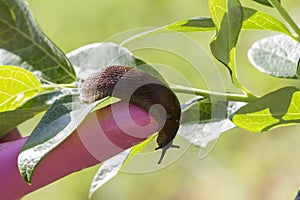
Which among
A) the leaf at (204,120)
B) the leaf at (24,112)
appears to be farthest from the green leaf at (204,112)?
the leaf at (24,112)

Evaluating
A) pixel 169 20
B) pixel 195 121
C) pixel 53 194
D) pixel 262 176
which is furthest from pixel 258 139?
pixel 195 121

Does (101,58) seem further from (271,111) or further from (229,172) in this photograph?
(229,172)

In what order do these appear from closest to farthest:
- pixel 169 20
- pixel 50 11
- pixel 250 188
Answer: pixel 250 188 < pixel 169 20 < pixel 50 11

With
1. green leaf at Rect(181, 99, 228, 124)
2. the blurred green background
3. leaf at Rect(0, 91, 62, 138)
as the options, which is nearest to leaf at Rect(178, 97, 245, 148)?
green leaf at Rect(181, 99, 228, 124)

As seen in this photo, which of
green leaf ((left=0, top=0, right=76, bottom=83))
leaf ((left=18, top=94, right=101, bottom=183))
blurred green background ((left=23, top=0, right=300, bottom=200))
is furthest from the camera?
blurred green background ((left=23, top=0, right=300, bottom=200))

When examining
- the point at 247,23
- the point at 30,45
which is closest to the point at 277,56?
the point at 247,23

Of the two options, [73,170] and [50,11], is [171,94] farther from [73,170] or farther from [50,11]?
[50,11]

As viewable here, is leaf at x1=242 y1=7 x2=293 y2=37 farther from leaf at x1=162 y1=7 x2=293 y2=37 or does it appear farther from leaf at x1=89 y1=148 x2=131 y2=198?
leaf at x1=89 y1=148 x2=131 y2=198
